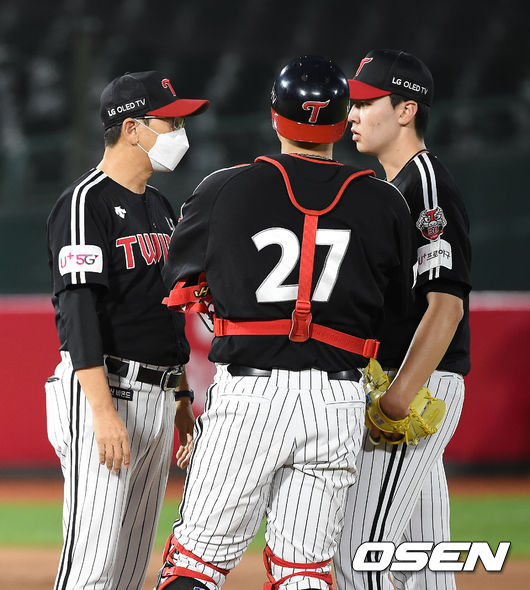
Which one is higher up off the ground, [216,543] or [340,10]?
[340,10]

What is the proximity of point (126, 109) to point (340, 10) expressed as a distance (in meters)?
13.9

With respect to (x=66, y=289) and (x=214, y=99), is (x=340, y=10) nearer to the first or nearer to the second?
(x=214, y=99)

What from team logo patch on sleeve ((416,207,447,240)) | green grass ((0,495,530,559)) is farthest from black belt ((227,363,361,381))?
green grass ((0,495,530,559))

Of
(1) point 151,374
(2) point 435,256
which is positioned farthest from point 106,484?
(2) point 435,256

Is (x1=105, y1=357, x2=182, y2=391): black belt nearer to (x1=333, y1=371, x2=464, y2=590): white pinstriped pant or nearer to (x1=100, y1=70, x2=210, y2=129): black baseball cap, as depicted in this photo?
(x1=333, y1=371, x2=464, y2=590): white pinstriped pant

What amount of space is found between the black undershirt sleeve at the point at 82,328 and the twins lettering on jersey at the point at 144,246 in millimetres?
214

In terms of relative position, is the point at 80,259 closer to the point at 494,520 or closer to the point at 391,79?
the point at 391,79

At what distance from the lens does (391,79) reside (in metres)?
2.99

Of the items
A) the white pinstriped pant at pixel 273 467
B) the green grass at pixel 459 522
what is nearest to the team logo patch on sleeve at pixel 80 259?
the white pinstriped pant at pixel 273 467

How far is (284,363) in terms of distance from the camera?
7.82 ft

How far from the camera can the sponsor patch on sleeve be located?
9.09 ft

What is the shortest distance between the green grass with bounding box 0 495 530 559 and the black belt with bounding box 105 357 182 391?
8.15 ft

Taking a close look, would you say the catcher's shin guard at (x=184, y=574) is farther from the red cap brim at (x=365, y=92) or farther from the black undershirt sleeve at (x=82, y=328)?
the red cap brim at (x=365, y=92)

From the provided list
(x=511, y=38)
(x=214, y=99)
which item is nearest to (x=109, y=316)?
(x=214, y=99)
